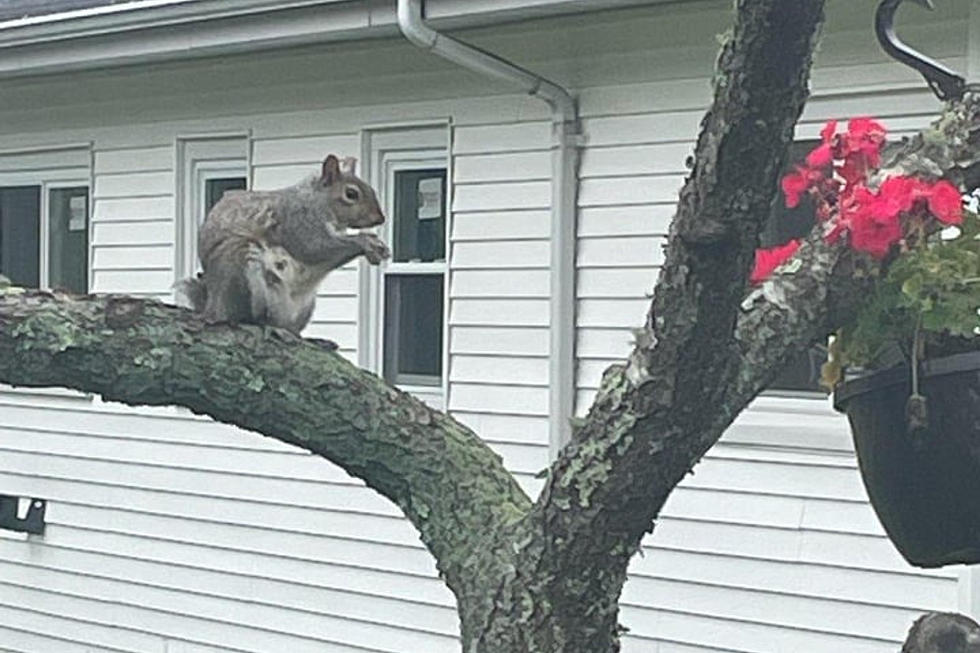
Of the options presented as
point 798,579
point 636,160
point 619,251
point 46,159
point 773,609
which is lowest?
point 773,609

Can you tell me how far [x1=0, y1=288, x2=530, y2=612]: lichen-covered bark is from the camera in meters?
2.63

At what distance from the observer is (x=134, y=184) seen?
364 inches

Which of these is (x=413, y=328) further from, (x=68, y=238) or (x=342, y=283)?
(x=68, y=238)

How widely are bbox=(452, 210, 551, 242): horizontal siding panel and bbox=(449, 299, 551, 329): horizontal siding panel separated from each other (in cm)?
26

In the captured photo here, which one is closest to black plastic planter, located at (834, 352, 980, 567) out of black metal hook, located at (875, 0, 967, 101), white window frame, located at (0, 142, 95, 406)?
black metal hook, located at (875, 0, 967, 101)

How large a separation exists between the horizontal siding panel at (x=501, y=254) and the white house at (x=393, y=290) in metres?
0.01

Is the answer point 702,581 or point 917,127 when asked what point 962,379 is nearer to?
point 917,127

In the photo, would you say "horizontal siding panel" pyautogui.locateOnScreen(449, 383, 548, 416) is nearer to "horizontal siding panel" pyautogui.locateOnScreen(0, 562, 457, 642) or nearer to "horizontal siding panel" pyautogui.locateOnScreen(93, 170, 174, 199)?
"horizontal siding panel" pyautogui.locateOnScreen(0, 562, 457, 642)

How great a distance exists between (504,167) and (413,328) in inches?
38.9

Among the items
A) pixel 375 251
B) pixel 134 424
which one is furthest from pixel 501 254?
pixel 375 251

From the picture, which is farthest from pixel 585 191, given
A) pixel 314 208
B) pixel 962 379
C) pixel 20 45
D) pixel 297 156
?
pixel 962 379

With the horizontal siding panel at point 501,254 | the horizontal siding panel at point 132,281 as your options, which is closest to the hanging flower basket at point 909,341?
the horizontal siding panel at point 501,254

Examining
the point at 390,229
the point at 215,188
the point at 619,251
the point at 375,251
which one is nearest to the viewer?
the point at 375,251

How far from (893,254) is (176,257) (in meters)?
6.62
